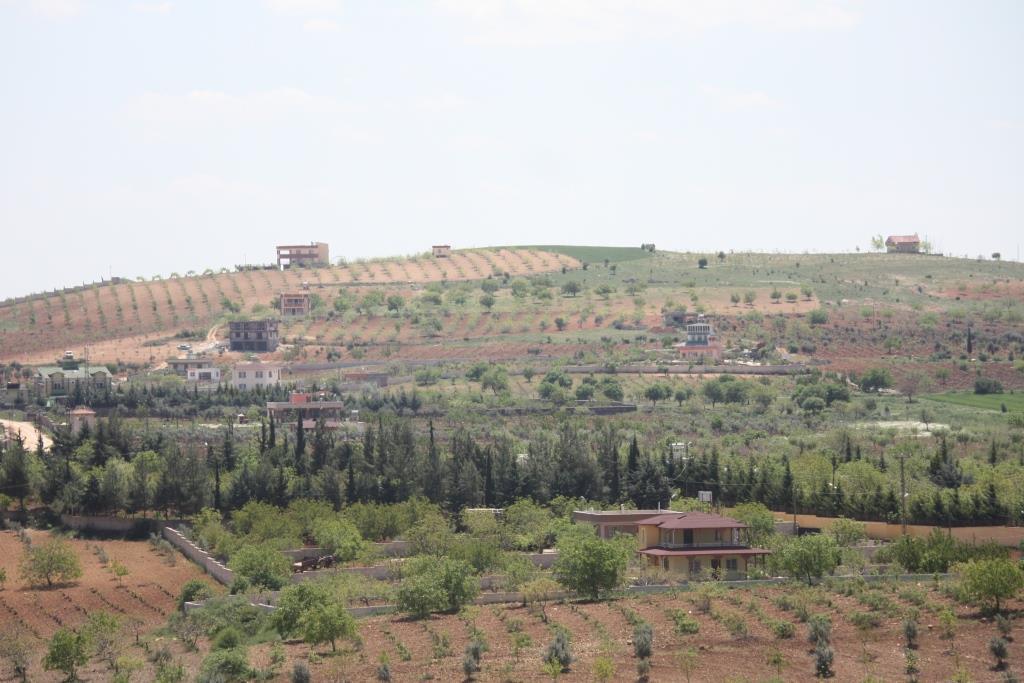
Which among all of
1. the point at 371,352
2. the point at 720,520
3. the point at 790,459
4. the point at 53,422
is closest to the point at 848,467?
the point at 790,459

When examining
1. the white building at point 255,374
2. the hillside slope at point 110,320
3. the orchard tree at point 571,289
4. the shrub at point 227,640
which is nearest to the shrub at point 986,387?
the white building at point 255,374

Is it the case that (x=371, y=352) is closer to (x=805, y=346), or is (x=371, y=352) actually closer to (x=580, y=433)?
(x=805, y=346)

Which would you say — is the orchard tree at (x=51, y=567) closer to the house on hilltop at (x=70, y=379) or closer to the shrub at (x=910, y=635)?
the shrub at (x=910, y=635)

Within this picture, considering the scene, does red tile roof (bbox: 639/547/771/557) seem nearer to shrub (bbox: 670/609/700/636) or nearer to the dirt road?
shrub (bbox: 670/609/700/636)

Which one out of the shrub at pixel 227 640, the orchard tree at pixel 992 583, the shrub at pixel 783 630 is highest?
the orchard tree at pixel 992 583

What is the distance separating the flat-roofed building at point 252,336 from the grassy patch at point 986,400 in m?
65.2

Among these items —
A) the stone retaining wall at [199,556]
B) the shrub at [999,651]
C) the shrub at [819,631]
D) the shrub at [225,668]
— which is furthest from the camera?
the stone retaining wall at [199,556]

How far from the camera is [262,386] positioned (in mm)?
147500

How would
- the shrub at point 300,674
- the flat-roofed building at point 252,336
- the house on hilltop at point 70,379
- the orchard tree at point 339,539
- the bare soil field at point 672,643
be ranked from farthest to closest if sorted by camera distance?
the flat-roofed building at point 252,336 < the house on hilltop at point 70,379 < the orchard tree at point 339,539 < the shrub at point 300,674 < the bare soil field at point 672,643

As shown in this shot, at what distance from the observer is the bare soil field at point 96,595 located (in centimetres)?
6531

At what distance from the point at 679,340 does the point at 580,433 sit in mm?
55609

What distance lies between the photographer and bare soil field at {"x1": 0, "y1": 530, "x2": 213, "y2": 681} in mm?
65312

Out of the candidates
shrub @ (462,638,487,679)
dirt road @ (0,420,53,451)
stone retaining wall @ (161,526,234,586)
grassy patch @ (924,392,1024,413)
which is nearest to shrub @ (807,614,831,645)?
shrub @ (462,638,487,679)

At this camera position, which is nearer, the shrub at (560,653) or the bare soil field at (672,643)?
the bare soil field at (672,643)
